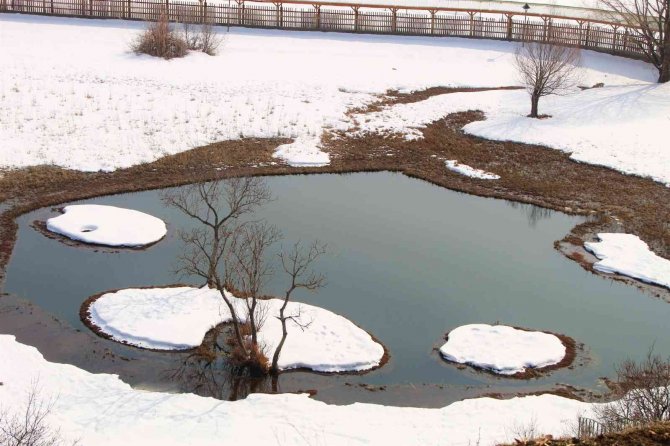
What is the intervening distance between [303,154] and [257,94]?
7.47 m

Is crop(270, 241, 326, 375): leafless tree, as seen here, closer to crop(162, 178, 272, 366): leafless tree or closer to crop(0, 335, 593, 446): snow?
crop(162, 178, 272, 366): leafless tree

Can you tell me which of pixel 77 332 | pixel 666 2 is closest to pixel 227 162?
pixel 77 332

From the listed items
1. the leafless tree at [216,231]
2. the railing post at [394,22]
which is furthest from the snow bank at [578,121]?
the leafless tree at [216,231]

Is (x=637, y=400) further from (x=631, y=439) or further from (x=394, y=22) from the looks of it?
(x=394, y=22)

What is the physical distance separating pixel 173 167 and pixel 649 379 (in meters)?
22.3

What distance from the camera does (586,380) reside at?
21.2 m

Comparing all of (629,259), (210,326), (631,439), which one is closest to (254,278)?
(210,326)

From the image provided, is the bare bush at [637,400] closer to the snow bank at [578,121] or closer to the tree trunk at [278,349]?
the tree trunk at [278,349]

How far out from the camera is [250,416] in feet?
61.0

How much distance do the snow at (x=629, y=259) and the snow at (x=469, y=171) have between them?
6912 mm

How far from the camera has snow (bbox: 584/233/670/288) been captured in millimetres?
27109

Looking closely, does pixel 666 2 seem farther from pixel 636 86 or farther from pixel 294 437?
pixel 294 437

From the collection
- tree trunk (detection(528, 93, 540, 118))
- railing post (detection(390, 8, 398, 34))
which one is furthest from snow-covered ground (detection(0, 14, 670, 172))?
railing post (detection(390, 8, 398, 34))

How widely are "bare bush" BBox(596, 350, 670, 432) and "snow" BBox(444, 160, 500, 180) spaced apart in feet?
51.1
